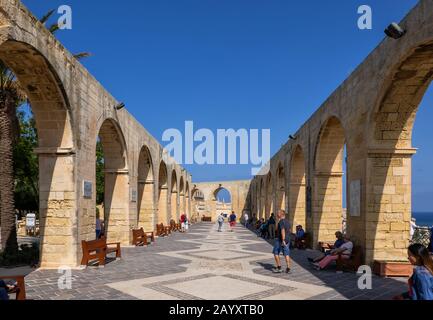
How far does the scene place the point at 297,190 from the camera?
1672 centimetres

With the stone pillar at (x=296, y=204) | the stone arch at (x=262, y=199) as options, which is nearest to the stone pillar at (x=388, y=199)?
the stone pillar at (x=296, y=204)

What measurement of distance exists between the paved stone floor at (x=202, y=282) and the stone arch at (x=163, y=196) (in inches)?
450

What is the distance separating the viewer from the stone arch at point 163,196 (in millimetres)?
20859

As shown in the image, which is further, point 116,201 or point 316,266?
point 116,201

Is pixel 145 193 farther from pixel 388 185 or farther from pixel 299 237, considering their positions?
pixel 388 185

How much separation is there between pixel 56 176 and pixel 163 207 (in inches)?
512

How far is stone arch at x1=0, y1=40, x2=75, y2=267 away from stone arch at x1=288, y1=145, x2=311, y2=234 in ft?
34.6

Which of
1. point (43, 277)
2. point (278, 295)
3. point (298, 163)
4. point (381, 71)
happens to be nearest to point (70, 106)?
point (43, 277)

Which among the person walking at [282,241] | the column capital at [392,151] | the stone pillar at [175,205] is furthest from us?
the stone pillar at [175,205]

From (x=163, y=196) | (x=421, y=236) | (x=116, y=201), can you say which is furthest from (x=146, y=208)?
(x=421, y=236)

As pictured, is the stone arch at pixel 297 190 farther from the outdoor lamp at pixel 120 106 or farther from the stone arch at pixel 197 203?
the stone arch at pixel 197 203

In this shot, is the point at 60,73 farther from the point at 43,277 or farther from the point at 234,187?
the point at 234,187

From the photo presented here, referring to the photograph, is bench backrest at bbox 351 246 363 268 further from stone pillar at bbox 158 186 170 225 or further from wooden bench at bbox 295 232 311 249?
stone pillar at bbox 158 186 170 225

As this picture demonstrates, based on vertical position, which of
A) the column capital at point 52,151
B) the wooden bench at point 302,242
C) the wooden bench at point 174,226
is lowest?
the wooden bench at point 174,226
